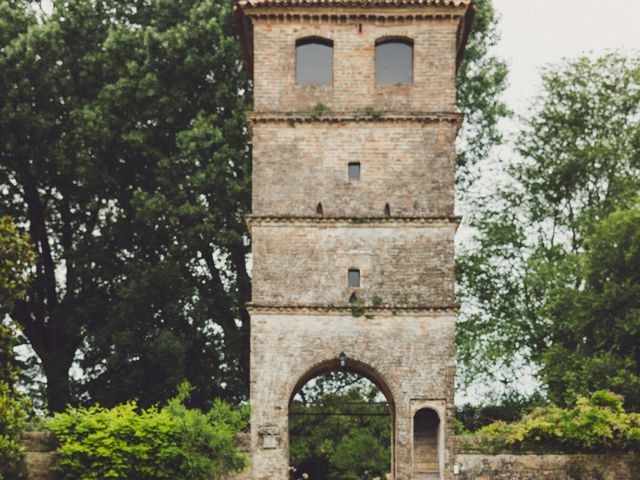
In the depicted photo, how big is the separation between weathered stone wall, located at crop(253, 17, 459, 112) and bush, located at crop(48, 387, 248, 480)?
7.61 metres

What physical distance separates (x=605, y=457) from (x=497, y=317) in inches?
454

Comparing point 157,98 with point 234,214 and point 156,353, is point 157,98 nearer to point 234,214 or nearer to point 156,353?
point 234,214

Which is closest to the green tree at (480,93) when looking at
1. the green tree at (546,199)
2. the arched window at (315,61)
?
the green tree at (546,199)

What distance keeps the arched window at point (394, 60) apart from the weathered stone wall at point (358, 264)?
3.58 m

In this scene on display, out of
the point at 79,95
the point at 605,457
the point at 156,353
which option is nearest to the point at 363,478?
the point at 156,353

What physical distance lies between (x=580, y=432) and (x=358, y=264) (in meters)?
6.21

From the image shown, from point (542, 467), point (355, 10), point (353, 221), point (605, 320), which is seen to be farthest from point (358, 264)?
point (605, 320)

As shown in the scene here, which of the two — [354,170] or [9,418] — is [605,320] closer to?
[354,170]

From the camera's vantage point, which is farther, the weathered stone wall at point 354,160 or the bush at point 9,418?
the weathered stone wall at point 354,160

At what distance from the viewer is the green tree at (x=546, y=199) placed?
34469mm

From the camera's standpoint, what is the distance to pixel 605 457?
78.9ft

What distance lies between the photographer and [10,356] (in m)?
21.6

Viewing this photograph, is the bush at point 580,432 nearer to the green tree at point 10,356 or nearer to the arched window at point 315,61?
the arched window at point 315,61

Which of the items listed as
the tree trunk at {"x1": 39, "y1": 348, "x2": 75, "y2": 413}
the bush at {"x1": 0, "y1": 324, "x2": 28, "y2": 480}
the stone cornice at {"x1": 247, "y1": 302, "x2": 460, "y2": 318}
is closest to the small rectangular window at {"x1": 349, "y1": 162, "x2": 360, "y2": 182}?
the stone cornice at {"x1": 247, "y1": 302, "x2": 460, "y2": 318}
